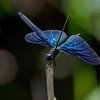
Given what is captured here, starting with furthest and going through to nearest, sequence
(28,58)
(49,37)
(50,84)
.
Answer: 1. (28,58)
2. (49,37)
3. (50,84)

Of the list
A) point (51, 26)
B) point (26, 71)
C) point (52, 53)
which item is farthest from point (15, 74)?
point (52, 53)

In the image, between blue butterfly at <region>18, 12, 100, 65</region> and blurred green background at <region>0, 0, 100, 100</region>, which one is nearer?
blue butterfly at <region>18, 12, 100, 65</region>

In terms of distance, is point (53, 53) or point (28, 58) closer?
point (53, 53)

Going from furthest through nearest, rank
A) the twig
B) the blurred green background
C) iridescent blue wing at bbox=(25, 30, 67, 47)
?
1. the blurred green background
2. iridescent blue wing at bbox=(25, 30, 67, 47)
3. the twig

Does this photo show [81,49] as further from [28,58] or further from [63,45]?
[28,58]

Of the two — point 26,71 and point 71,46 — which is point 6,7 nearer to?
point 26,71

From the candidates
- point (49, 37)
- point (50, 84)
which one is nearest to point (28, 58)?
point (49, 37)

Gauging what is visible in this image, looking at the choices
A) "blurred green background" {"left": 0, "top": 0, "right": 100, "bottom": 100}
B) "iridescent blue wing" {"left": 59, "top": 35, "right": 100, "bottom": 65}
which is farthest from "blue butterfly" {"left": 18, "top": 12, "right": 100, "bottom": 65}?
"blurred green background" {"left": 0, "top": 0, "right": 100, "bottom": 100}

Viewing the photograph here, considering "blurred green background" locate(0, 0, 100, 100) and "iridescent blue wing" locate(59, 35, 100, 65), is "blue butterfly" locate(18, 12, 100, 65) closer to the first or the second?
"iridescent blue wing" locate(59, 35, 100, 65)

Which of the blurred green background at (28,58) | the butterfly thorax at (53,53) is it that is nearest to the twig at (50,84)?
the butterfly thorax at (53,53)
